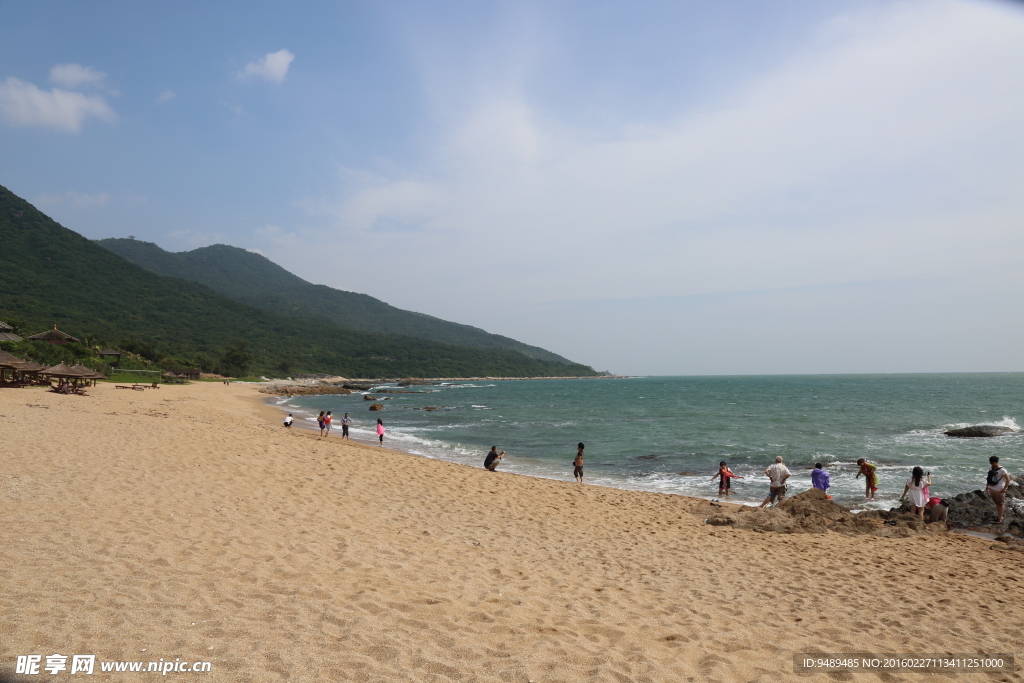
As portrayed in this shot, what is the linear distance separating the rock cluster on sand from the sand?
0.36m

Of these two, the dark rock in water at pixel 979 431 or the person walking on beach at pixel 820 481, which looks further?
the dark rock in water at pixel 979 431

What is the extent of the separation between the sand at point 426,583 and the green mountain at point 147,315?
5713 centimetres

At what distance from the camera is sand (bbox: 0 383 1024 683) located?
177 inches

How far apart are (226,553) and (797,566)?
871 centimetres

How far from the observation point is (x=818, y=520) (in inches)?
436

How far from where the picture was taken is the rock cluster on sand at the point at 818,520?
35.1 feet

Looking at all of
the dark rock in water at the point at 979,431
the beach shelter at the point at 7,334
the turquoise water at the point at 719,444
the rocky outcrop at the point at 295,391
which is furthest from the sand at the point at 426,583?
the rocky outcrop at the point at 295,391

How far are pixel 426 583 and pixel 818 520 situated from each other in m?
9.13

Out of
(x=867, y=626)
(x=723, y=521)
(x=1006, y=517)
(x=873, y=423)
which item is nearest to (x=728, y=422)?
(x=873, y=423)

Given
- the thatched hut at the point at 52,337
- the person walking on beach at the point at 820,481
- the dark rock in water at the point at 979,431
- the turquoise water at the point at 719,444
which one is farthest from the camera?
the thatched hut at the point at 52,337

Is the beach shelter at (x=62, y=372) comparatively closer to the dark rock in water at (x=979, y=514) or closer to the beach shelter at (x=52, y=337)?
Answer: the beach shelter at (x=52, y=337)

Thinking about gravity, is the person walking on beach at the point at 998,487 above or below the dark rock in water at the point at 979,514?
above

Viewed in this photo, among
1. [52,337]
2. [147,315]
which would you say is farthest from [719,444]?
[147,315]

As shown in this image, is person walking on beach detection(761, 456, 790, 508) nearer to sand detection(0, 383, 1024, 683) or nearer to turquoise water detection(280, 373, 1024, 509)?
turquoise water detection(280, 373, 1024, 509)
